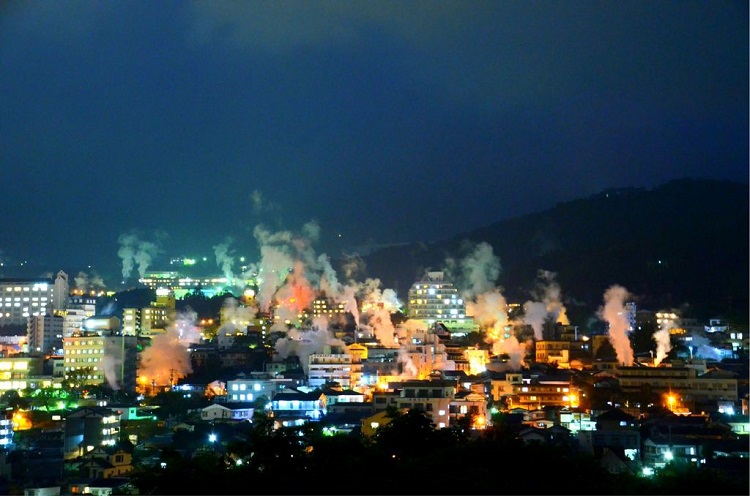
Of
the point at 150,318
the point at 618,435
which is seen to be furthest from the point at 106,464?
the point at 150,318

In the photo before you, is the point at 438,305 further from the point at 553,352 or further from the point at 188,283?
the point at 188,283

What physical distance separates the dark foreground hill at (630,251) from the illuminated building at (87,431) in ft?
36.8

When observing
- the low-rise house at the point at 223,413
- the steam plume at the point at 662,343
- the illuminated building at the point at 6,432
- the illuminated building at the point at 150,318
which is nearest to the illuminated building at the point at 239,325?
the illuminated building at the point at 150,318

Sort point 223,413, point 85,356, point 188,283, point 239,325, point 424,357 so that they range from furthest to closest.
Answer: point 188,283
point 239,325
point 85,356
point 424,357
point 223,413

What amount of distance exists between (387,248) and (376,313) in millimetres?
12591

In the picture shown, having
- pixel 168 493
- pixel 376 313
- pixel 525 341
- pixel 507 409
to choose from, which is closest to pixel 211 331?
pixel 376 313

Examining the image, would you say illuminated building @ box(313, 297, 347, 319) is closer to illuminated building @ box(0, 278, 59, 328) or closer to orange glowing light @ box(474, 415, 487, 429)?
illuminated building @ box(0, 278, 59, 328)

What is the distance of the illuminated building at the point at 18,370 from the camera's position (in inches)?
766

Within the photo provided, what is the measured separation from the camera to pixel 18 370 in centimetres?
1991

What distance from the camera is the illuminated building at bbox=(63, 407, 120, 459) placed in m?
14.1

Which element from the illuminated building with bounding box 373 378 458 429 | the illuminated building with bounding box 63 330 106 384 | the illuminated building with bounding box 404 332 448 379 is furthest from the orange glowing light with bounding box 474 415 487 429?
the illuminated building with bounding box 63 330 106 384

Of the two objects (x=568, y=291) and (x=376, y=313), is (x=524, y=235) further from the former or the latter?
(x=376, y=313)

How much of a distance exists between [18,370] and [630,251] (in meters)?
16.1

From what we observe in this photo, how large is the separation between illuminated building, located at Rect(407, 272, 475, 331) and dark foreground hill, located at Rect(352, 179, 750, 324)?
7.33ft
